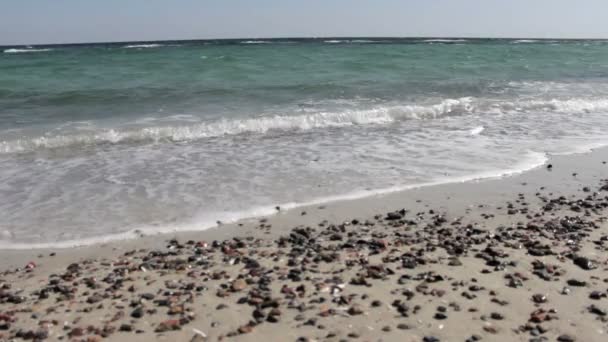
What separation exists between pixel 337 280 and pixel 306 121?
30.8 feet

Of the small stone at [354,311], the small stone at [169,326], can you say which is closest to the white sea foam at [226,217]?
the small stone at [169,326]

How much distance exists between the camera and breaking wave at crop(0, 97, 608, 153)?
448 inches

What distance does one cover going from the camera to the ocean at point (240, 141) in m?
6.89

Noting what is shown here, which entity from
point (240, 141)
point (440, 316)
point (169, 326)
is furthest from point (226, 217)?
point (240, 141)

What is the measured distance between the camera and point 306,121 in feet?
44.9

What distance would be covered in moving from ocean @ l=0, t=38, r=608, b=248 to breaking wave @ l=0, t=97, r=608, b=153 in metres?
0.05

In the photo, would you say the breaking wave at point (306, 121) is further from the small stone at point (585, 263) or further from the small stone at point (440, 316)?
the small stone at point (440, 316)

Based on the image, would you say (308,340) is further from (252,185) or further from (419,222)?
(252,185)

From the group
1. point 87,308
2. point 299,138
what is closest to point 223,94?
point 299,138

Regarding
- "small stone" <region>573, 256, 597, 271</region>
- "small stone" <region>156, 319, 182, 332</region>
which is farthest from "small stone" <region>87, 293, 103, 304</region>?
"small stone" <region>573, 256, 597, 271</region>

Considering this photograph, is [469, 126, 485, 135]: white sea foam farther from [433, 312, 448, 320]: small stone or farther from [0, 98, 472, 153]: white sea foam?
[433, 312, 448, 320]: small stone

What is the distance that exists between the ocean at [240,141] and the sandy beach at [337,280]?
0.77 metres

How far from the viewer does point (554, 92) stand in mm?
20828

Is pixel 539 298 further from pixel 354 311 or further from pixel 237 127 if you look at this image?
pixel 237 127
